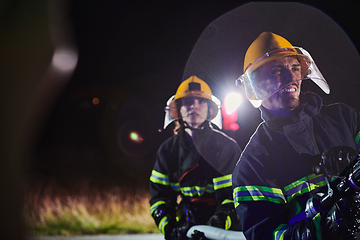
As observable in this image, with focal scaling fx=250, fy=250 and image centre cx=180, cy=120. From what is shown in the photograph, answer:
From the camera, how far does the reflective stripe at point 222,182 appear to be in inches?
82.8

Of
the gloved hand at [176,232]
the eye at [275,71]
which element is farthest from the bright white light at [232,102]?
the gloved hand at [176,232]

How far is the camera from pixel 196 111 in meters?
2.48

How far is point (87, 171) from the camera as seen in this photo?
5203 mm

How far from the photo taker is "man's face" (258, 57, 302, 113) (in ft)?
4.64

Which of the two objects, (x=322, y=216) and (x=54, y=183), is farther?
(x=54, y=183)

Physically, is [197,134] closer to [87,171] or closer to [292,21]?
[292,21]

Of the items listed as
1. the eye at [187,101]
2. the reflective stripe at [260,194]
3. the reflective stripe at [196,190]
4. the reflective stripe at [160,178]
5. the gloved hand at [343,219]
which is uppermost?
the eye at [187,101]

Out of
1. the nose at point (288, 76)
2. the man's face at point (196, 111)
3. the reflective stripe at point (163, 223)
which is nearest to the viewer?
the nose at point (288, 76)

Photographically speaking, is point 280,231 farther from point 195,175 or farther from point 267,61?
point 195,175

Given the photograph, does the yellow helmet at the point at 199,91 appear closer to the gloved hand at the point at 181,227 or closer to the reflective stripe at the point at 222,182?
the reflective stripe at the point at 222,182

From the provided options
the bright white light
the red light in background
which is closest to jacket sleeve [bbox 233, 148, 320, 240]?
the bright white light

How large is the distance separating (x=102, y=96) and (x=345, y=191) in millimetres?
3021

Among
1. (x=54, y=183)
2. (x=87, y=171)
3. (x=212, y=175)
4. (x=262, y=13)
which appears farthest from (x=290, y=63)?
(x=54, y=183)

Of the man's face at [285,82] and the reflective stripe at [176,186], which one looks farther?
the reflective stripe at [176,186]
